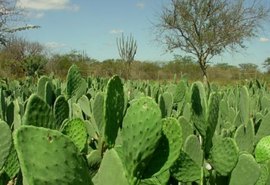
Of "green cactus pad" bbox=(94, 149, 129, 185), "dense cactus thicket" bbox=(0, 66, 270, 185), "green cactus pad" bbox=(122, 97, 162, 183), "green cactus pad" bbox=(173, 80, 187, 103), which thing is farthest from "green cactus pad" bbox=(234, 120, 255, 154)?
"green cactus pad" bbox=(173, 80, 187, 103)

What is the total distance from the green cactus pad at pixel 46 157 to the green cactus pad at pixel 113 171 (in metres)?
0.12

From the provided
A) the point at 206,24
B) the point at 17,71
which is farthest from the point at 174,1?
the point at 17,71

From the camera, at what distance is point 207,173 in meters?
1.27

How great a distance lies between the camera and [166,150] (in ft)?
2.84

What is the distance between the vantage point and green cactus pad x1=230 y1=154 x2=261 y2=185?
3.41 ft

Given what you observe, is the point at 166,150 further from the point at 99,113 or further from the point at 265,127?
the point at 265,127

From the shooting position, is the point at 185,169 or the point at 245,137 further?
the point at 245,137

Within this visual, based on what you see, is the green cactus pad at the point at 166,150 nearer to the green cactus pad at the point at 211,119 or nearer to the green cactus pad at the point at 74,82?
the green cactus pad at the point at 211,119

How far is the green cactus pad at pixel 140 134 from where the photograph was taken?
2.64 feet

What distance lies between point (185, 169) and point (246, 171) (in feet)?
0.45

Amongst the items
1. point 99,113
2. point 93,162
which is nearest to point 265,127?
point 99,113

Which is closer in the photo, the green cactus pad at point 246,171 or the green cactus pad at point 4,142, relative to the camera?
the green cactus pad at point 4,142

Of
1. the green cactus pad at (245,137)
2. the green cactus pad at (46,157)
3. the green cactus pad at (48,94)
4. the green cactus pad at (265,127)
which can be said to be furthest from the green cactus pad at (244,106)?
the green cactus pad at (46,157)

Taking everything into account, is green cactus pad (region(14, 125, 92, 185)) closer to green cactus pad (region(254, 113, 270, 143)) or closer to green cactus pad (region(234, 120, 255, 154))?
green cactus pad (region(234, 120, 255, 154))
